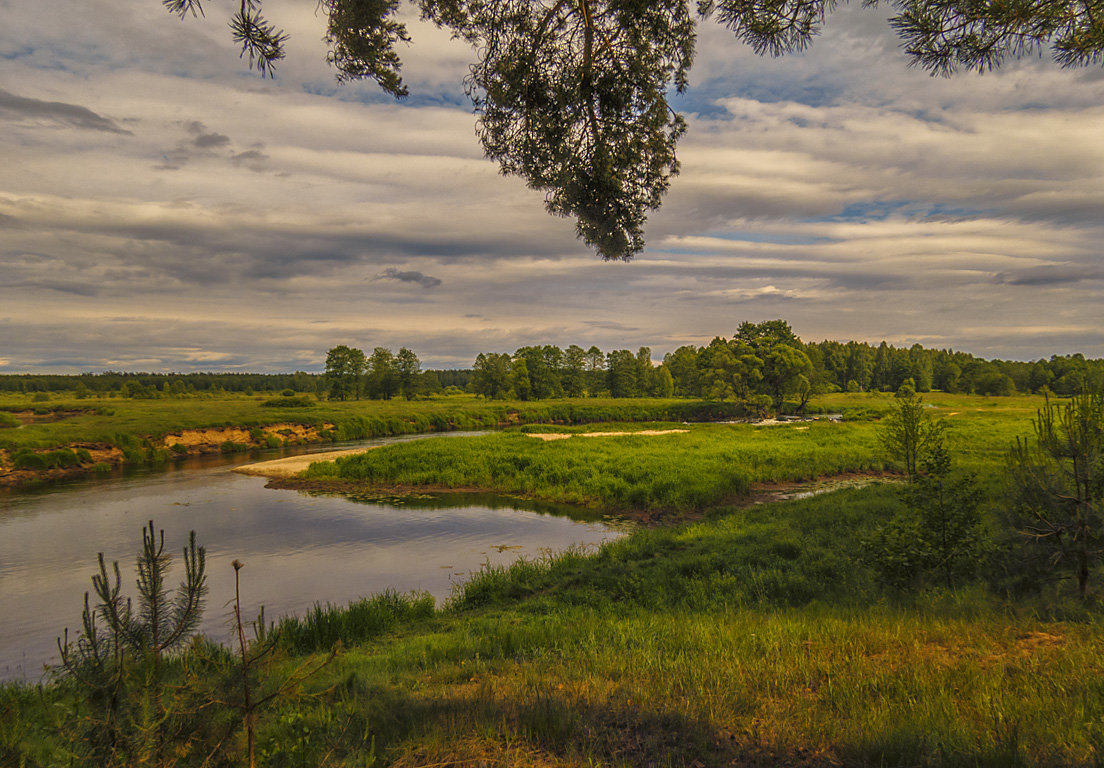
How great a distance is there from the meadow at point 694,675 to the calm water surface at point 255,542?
3.37 m

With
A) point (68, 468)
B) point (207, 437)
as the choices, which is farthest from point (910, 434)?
point (207, 437)

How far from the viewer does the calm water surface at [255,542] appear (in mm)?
12352

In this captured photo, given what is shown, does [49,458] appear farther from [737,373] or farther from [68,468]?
[737,373]

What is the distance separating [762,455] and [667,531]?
14843 mm

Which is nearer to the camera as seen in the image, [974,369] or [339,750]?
[339,750]

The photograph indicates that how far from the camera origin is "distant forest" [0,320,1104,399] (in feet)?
218

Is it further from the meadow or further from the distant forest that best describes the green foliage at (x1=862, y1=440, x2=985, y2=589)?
the distant forest

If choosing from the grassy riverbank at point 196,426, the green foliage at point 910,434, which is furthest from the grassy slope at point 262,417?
the green foliage at point 910,434

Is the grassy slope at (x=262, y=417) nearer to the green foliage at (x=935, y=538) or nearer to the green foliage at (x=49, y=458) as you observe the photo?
the green foliage at (x=49, y=458)

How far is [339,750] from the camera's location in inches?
132

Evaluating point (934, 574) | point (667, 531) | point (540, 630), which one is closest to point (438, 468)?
point (667, 531)

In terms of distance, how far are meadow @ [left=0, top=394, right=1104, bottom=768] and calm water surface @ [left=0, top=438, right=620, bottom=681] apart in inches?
133

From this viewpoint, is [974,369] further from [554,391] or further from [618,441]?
[618,441]

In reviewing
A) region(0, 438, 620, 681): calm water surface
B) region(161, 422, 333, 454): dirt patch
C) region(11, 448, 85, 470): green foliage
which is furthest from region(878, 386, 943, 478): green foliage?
region(161, 422, 333, 454): dirt patch
